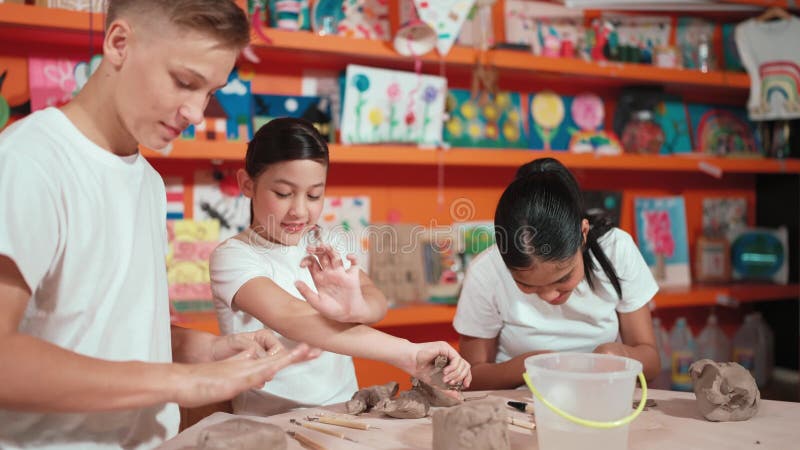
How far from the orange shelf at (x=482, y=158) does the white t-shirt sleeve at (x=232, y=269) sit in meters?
0.95

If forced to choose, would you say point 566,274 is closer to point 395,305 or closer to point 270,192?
point 270,192

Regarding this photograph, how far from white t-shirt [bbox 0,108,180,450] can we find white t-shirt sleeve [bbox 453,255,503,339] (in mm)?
952

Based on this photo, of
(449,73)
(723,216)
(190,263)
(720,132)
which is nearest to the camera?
(190,263)

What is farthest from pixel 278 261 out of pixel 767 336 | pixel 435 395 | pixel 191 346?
pixel 767 336

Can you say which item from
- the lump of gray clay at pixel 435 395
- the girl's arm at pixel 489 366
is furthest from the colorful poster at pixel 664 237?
the lump of gray clay at pixel 435 395

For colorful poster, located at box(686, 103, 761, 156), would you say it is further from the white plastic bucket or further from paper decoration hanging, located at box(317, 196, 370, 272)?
the white plastic bucket

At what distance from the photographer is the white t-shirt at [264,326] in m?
1.71

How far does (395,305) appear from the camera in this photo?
9.89 ft

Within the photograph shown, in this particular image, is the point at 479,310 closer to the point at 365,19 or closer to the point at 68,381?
the point at 68,381

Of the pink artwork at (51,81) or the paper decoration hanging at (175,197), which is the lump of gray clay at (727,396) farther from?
the pink artwork at (51,81)

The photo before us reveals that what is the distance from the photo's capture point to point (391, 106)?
3049 mm

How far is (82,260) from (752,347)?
3736 millimetres

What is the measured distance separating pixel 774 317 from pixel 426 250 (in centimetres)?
208

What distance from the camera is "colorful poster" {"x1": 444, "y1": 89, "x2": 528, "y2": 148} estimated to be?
10.8 ft
